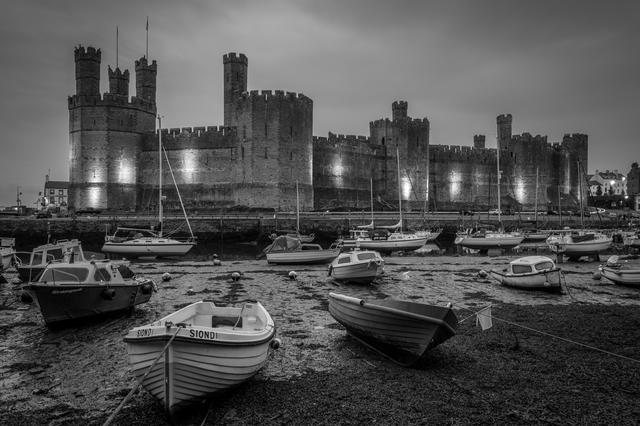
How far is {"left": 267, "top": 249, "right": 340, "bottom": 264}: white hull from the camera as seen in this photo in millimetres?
18641

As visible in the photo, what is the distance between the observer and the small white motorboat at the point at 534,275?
40.1 ft

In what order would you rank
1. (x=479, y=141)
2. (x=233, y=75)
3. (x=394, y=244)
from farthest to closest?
(x=479, y=141), (x=233, y=75), (x=394, y=244)

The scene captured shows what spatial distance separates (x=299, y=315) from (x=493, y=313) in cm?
371

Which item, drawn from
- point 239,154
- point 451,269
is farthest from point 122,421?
point 239,154

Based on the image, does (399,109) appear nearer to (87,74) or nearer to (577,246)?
(87,74)

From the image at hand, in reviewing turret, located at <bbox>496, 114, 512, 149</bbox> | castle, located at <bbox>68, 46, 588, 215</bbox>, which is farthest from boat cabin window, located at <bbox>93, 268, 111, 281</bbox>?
turret, located at <bbox>496, 114, 512, 149</bbox>

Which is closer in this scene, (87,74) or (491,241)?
(491,241)

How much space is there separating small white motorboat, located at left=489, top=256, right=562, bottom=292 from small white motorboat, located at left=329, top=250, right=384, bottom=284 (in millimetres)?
3363

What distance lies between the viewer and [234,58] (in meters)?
45.9

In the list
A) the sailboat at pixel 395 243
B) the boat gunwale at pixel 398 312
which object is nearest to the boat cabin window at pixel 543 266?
the boat gunwale at pixel 398 312

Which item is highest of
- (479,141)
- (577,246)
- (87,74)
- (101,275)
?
(87,74)

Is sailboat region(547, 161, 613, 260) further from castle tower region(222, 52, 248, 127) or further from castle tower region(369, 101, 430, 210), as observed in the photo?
castle tower region(222, 52, 248, 127)

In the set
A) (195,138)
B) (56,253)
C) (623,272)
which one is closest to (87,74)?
(195,138)

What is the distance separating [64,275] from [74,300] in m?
0.58
